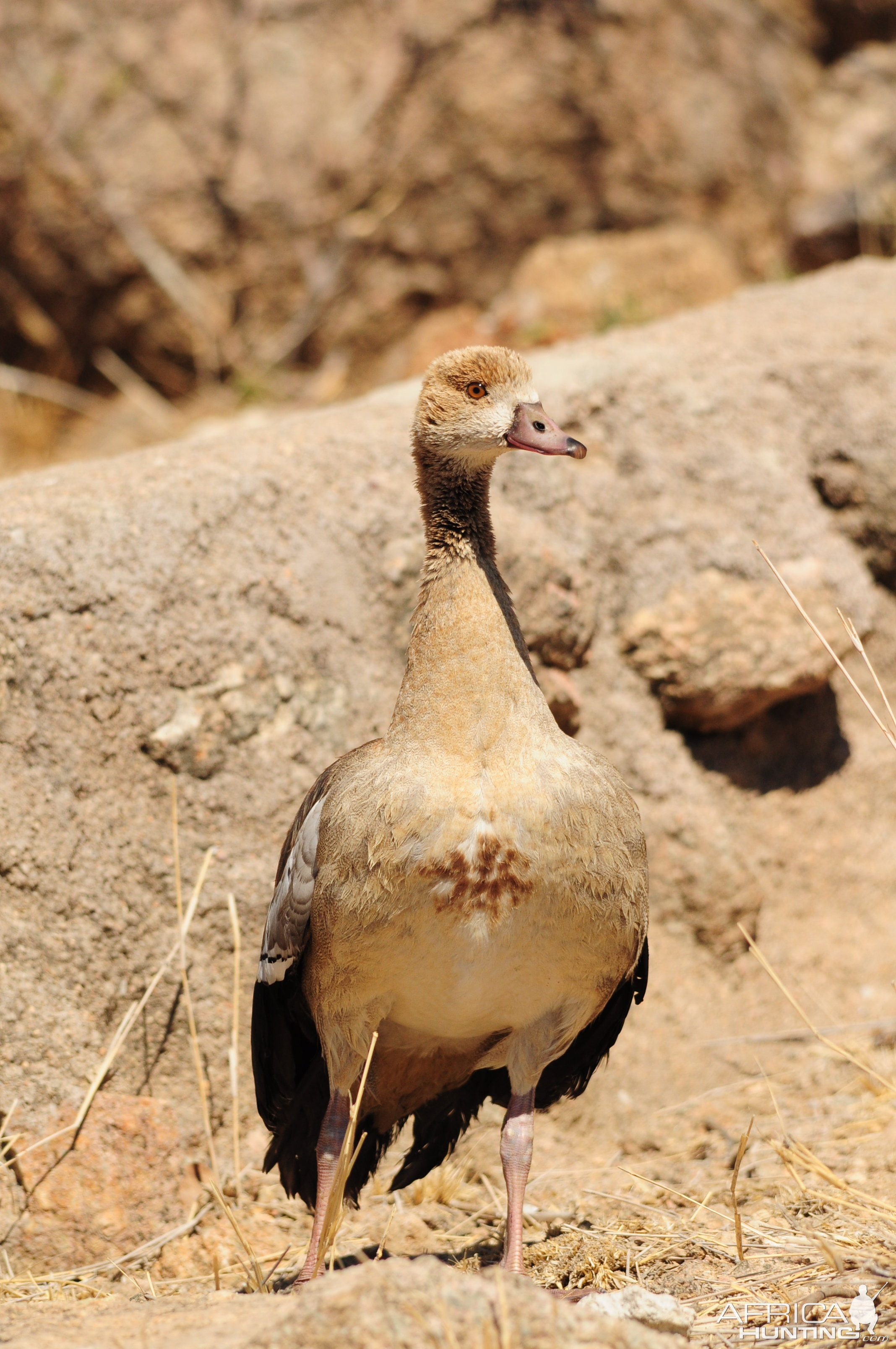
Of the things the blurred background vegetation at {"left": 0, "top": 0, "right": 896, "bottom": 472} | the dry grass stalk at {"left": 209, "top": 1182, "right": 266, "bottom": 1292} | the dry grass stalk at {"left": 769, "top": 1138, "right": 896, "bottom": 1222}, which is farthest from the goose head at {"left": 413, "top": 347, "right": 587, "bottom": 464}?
the blurred background vegetation at {"left": 0, "top": 0, "right": 896, "bottom": 472}

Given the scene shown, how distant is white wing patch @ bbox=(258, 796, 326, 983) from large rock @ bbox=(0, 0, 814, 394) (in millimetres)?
5370

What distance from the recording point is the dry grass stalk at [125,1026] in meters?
3.59

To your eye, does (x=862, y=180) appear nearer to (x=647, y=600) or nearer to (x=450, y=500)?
(x=647, y=600)

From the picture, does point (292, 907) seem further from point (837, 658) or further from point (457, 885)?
point (837, 658)

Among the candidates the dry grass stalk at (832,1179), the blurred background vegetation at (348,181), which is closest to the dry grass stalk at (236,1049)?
the dry grass stalk at (832,1179)

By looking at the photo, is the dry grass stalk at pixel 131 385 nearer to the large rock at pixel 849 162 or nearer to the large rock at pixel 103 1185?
the large rock at pixel 849 162

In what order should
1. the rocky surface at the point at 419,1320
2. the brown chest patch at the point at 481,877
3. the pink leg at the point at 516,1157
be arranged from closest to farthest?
the rocky surface at the point at 419,1320
the brown chest patch at the point at 481,877
the pink leg at the point at 516,1157

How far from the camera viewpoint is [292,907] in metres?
3.32

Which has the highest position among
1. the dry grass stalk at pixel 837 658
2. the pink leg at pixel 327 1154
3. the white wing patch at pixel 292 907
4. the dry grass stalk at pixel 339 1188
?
the dry grass stalk at pixel 837 658

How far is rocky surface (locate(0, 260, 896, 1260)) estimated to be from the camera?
12.4 feet

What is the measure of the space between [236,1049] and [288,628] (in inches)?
50.9

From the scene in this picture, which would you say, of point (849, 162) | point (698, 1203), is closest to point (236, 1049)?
point (698, 1203)

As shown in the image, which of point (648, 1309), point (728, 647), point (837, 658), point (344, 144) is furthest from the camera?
point (344, 144)

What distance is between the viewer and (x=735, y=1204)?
3.36 metres
